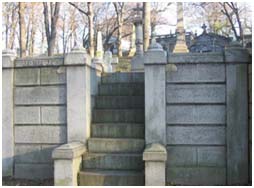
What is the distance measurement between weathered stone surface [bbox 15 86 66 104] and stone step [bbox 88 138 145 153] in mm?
1221

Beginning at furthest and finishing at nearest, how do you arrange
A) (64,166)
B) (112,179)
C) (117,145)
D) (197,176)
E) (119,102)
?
(119,102) < (117,145) < (197,176) < (112,179) < (64,166)

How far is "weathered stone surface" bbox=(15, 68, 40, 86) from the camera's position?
300 inches

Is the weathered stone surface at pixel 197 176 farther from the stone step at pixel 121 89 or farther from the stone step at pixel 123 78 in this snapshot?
the stone step at pixel 123 78

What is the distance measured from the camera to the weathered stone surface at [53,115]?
746cm

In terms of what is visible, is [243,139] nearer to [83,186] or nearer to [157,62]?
[157,62]

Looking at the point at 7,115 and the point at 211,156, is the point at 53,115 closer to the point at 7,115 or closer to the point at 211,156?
the point at 7,115

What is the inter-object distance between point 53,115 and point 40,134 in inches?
20.9

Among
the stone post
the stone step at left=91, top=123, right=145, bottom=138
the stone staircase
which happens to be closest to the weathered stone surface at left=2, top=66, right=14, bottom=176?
the stone staircase

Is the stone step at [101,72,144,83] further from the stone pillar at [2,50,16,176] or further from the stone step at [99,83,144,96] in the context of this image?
the stone pillar at [2,50,16,176]

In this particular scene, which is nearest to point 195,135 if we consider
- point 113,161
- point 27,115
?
point 113,161

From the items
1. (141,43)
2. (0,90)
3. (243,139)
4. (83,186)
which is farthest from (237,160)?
(141,43)

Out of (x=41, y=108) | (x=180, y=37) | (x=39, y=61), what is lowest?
(x=41, y=108)

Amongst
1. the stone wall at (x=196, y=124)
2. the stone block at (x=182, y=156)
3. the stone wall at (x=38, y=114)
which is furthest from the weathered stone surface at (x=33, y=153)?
the stone wall at (x=196, y=124)

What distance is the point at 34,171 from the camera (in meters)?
7.55
